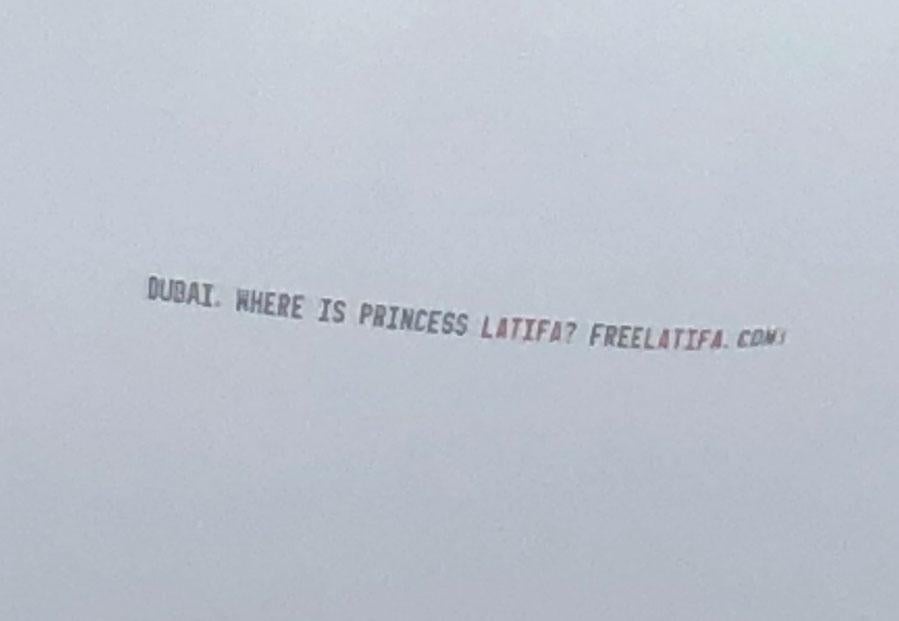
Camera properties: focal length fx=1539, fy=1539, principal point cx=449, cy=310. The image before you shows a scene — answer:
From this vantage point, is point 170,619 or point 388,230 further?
point 170,619

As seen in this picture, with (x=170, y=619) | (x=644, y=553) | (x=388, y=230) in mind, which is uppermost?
(x=388, y=230)

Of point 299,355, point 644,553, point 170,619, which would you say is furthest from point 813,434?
point 170,619

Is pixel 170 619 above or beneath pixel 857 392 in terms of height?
beneath

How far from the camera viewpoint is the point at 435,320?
3.99 ft

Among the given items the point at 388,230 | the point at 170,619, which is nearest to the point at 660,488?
the point at 388,230

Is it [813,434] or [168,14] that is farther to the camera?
[813,434]

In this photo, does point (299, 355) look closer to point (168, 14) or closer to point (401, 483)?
point (401, 483)

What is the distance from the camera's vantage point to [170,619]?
1326 millimetres

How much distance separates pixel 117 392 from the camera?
1.25m

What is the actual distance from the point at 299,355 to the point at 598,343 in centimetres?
24

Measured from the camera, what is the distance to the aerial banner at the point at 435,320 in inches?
47.6

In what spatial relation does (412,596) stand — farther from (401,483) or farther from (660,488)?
(660,488)

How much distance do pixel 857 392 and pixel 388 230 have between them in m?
0.42

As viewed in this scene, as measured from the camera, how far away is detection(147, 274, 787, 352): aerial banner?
1.21 m
